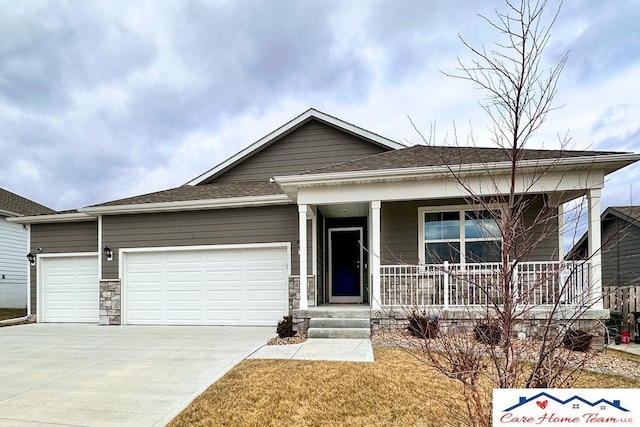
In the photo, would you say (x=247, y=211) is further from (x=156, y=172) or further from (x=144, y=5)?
(x=156, y=172)

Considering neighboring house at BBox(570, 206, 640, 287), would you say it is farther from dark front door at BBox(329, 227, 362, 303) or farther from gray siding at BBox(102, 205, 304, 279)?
gray siding at BBox(102, 205, 304, 279)

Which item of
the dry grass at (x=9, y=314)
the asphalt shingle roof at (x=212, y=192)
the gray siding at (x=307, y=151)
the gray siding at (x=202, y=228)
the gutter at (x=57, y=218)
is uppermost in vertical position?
the gray siding at (x=307, y=151)

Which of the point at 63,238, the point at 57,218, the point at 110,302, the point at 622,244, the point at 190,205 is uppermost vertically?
the point at 190,205

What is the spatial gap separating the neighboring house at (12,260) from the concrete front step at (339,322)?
13848 mm

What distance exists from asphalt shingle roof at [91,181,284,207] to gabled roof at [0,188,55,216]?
8.08 m

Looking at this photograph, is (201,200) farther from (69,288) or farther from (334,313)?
(69,288)

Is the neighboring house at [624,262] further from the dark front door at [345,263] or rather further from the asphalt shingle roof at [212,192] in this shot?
the asphalt shingle roof at [212,192]

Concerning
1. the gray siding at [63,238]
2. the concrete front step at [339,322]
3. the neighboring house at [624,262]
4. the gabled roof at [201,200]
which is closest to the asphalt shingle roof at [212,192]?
the gabled roof at [201,200]

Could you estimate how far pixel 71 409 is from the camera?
396cm

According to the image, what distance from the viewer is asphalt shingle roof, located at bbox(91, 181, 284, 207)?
1009 cm

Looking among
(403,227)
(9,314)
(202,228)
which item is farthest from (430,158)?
(9,314)

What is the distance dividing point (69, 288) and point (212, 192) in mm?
5332

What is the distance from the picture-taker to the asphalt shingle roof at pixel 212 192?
10.1 m

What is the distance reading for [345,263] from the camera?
1049 centimetres
